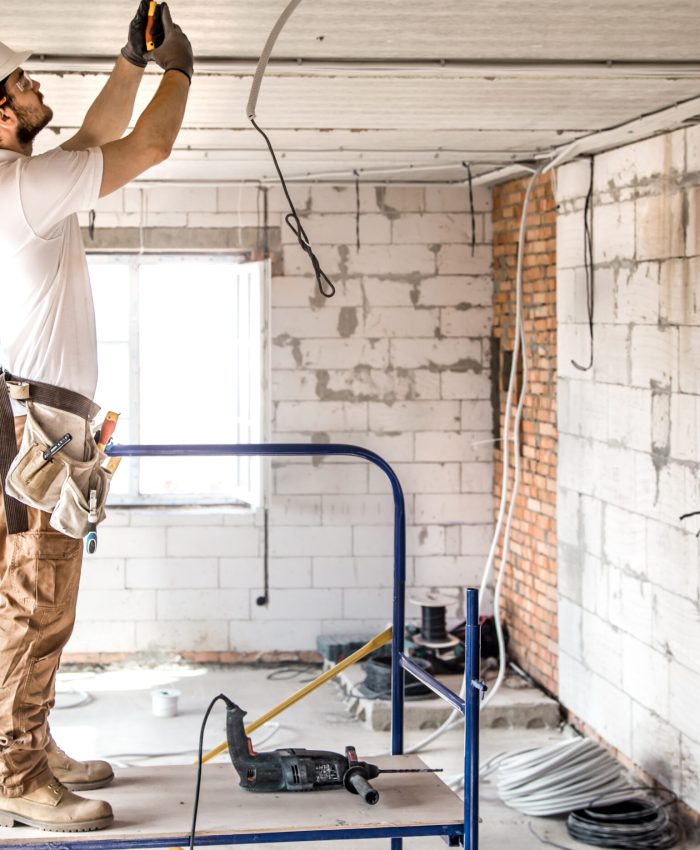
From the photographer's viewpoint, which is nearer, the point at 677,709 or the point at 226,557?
the point at 677,709

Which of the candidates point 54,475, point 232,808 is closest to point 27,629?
point 54,475

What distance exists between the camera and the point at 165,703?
6051mm

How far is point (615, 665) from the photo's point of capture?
5.25 meters

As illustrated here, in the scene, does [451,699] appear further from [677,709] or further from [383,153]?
[383,153]

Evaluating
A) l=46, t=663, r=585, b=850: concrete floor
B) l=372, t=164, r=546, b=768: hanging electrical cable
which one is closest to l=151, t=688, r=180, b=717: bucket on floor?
l=46, t=663, r=585, b=850: concrete floor

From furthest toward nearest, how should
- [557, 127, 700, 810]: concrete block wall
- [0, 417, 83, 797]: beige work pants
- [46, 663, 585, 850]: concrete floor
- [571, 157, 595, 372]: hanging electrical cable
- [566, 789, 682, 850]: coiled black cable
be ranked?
[571, 157, 595, 372]: hanging electrical cable < [46, 663, 585, 850]: concrete floor < [557, 127, 700, 810]: concrete block wall < [566, 789, 682, 850]: coiled black cable < [0, 417, 83, 797]: beige work pants

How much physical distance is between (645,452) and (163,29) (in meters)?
2.94

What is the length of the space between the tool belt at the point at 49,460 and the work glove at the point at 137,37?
0.78 m

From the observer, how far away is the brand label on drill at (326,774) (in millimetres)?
2949

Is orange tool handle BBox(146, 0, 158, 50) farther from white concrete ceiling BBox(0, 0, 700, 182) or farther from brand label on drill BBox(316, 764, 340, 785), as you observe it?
brand label on drill BBox(316, 764, 340, 785)

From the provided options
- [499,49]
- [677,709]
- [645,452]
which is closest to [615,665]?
[677,709]

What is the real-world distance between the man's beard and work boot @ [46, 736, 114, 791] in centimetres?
146

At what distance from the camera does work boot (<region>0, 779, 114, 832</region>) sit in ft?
8.72

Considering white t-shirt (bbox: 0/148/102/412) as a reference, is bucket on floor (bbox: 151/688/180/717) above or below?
below
